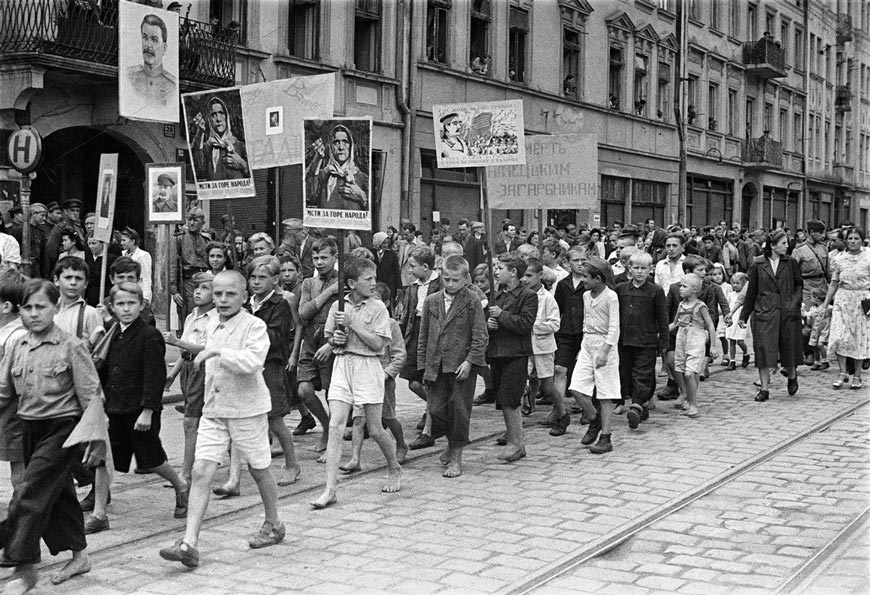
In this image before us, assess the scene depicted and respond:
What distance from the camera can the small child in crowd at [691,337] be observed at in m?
11.5

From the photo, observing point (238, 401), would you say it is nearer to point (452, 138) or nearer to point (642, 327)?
point (642, 327)

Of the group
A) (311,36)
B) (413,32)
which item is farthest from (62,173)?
(413,32)

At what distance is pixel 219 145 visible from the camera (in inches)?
440

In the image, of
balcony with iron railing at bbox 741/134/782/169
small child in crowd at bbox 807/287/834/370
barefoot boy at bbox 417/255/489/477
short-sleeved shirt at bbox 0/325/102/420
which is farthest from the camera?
balcony with iron railing at bbox 741/134/782/169

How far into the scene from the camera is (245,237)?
21062mm

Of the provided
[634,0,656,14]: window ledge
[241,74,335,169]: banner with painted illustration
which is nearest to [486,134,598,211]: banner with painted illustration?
[241,74,335,169]: banner with painted illustration

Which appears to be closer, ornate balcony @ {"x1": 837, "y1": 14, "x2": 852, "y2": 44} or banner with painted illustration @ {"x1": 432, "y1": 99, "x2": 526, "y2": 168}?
banner with painted illustration @ {"x1": 432, "y1": 99, "x2": 526, "y2": 168}

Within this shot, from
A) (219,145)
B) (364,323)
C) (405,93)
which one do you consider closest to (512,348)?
(364,323)

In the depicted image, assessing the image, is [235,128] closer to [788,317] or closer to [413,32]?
[788,317]

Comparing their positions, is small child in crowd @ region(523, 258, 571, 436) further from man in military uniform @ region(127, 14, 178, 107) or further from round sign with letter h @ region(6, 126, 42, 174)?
man in military uniform @ region(127, 14, 178, 107)

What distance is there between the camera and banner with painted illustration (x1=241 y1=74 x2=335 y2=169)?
482 inches

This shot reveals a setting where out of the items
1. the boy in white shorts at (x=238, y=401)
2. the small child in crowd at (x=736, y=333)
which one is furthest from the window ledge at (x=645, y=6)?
the boy in white shorts at (x=238, y=401)

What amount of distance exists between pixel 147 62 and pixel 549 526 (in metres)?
12.5

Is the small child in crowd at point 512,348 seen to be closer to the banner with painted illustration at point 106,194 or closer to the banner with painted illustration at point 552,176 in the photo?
the banner with painted illustration at point 106,194
